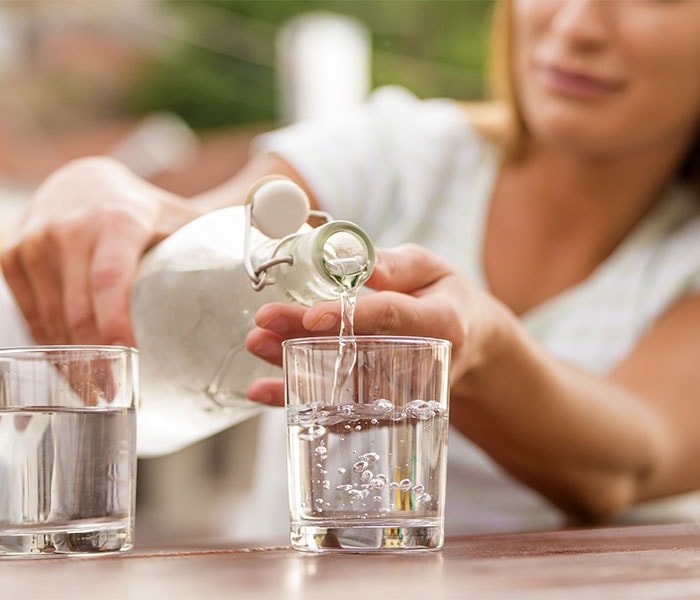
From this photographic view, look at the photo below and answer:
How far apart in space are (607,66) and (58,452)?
1.07 m

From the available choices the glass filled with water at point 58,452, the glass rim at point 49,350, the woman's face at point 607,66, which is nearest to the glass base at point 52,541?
the glass filled with water at point 58,452

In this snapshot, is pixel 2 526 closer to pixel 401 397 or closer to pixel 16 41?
pixel 401 397

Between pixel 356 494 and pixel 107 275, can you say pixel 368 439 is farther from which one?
pixel 107 275

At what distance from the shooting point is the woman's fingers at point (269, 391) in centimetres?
94

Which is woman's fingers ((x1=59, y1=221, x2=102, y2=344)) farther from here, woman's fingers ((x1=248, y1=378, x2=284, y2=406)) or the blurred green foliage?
the blurred green foliage

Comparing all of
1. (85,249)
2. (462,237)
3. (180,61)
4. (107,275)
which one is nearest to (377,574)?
(107,275)

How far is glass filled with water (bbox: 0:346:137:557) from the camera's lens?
79 centimetres

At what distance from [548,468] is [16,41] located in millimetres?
14226

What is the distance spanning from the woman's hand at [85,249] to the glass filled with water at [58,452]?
0.23 metres

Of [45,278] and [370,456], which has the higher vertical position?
[45,278]

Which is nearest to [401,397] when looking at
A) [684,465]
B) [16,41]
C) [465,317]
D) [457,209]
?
[465,317]

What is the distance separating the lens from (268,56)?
11648mm

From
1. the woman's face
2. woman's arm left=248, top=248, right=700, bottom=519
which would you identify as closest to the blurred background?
the woman's face

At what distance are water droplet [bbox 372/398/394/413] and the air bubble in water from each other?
3 centimetres
